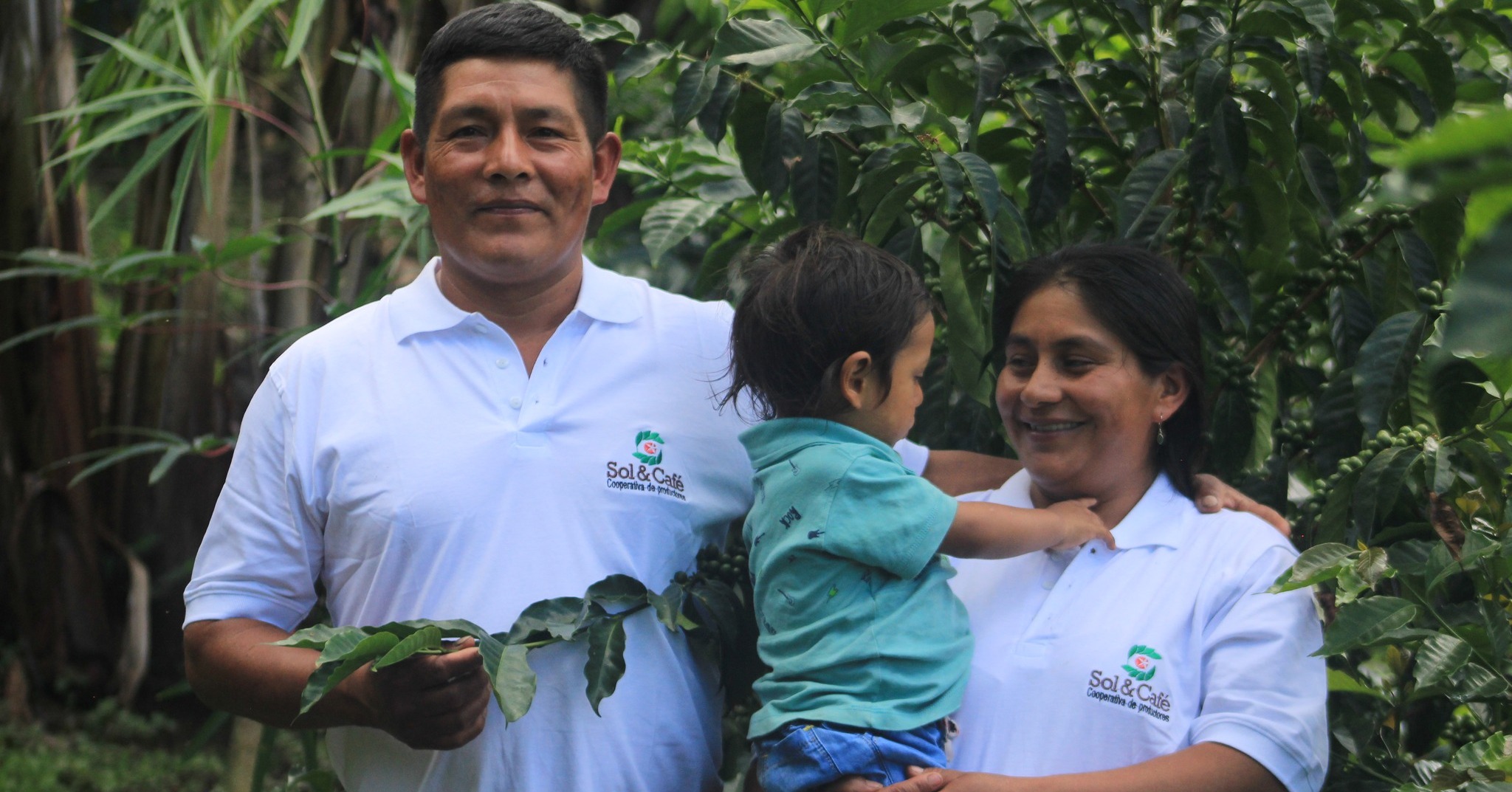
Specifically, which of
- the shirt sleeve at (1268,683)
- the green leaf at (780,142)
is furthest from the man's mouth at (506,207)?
the shirt sleeve at (1268,683)

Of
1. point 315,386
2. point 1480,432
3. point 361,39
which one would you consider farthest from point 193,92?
point 1480,432

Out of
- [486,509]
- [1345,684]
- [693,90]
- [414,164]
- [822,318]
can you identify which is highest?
[693,90]

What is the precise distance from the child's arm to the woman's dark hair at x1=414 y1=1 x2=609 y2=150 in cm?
70

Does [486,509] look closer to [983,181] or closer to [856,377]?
[856,377]

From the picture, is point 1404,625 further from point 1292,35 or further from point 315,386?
point 315,386

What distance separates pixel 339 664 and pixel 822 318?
640 millimetres

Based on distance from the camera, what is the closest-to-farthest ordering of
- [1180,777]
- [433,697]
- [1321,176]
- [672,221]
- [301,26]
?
[1180,777] < [433,697] < [1321,176] < [672,221] < [301,26]

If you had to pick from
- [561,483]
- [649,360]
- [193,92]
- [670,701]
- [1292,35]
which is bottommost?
[670,701]

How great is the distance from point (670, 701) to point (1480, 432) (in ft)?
3.12

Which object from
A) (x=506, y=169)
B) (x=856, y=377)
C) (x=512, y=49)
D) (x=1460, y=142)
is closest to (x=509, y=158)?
(x=506, y=169)

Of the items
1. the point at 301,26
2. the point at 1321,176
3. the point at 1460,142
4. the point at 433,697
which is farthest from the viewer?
the point at 301,26

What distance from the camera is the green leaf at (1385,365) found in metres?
1.49

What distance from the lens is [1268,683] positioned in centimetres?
133

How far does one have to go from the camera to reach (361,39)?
3.06m
